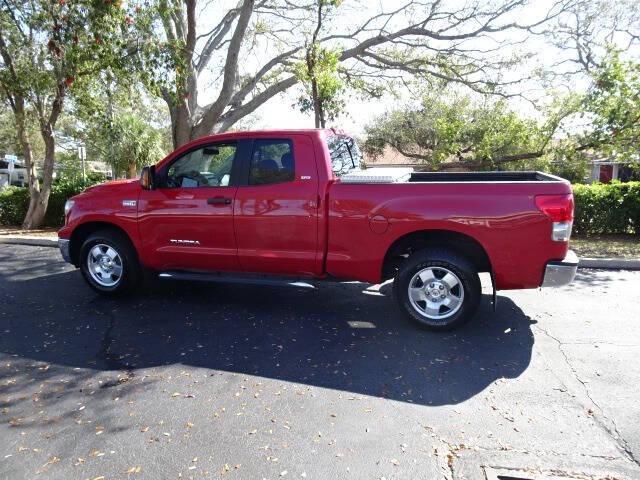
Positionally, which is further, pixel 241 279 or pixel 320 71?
pixel 320 71

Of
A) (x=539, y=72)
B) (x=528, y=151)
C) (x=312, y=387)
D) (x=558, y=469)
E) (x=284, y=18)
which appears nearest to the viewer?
(x=558, y=469)

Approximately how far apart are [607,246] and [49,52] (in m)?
11.8

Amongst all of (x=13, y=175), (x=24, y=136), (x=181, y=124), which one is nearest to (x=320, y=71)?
(x=181, y=124)

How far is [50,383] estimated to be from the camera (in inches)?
145

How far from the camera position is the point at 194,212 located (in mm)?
5332

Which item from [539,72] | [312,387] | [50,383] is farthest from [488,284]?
[539,72]

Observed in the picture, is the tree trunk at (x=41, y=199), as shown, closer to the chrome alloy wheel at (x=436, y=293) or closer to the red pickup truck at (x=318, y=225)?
the red pickup truck at (x=318, y=225)

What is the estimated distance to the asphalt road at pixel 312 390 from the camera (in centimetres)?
273

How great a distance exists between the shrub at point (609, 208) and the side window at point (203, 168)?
8073mm

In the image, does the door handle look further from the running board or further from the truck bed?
the truck bed

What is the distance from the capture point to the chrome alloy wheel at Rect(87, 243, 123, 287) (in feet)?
19.1

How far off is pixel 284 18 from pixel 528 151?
907 cm

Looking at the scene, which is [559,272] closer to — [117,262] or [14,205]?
[117,262]

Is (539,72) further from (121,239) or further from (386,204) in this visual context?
(121,239)
